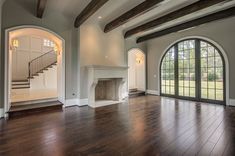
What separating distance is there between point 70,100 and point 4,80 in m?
2.16

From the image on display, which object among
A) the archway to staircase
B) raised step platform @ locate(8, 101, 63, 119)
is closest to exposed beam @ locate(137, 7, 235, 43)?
raised step platform @ locate(8, 101, 63, 119)

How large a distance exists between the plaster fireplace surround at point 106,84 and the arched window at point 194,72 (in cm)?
256

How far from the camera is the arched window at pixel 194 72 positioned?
5762 mm

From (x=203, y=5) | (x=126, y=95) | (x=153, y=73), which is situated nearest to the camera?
(x=203, y=5)

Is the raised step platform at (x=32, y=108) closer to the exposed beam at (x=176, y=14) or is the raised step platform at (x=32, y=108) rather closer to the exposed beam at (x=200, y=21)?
the exposed beam at (x=176, y=14)

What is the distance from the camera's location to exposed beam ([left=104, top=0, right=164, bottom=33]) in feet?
12.4

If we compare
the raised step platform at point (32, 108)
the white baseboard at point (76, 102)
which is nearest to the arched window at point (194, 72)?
the white baseboard at point (76, 102)

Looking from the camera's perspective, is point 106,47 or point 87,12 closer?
point 87,12

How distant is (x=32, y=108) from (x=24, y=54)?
247 inches

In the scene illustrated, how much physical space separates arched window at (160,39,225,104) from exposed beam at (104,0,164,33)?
11.7 feet

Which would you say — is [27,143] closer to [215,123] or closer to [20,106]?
[20,106]

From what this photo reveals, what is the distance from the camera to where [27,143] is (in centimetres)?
247

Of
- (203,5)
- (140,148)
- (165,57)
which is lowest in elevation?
(140,148)

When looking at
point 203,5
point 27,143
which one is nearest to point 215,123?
point 203,5
